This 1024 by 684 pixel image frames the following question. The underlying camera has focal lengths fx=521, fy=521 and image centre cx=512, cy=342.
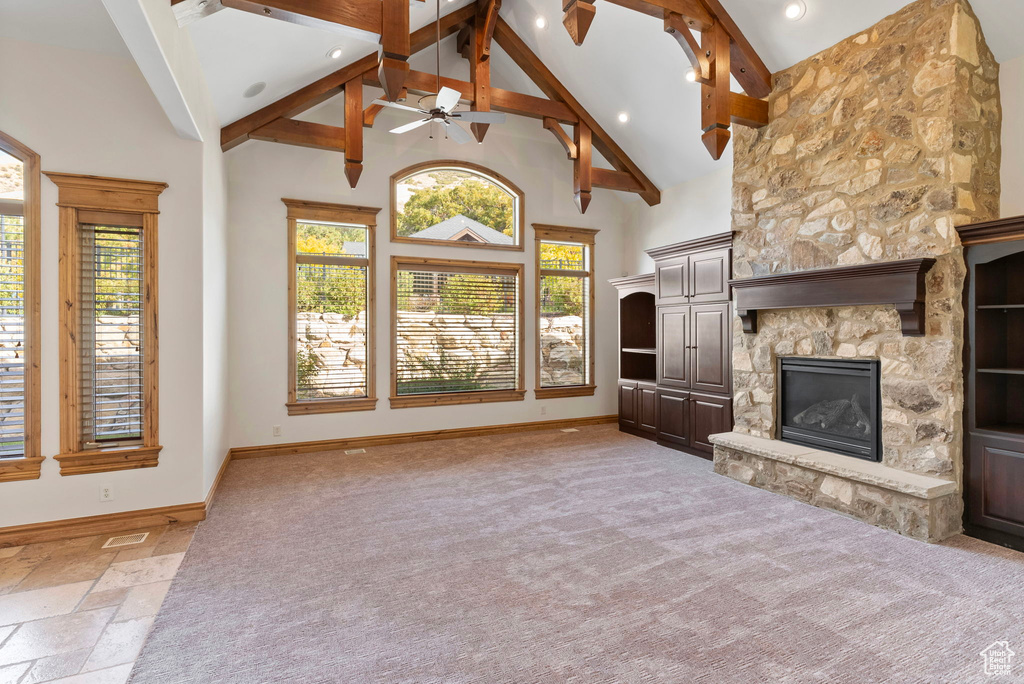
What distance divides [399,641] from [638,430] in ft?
16.0

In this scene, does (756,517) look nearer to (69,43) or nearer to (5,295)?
(5,295)

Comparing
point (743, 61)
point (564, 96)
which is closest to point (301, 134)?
point (564, 96)

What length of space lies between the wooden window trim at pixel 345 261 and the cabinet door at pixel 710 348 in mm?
3677

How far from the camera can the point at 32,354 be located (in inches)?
132

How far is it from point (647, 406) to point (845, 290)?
298cm

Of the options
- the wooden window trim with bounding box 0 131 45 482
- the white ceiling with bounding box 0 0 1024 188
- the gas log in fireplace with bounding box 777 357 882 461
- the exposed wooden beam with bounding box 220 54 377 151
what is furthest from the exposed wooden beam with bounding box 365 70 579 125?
the gas log in fireplace with bounding box 777 357 882 461

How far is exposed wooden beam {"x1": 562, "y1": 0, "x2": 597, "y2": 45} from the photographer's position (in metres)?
3.07

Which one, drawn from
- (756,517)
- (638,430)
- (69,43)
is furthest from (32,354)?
(638,430)

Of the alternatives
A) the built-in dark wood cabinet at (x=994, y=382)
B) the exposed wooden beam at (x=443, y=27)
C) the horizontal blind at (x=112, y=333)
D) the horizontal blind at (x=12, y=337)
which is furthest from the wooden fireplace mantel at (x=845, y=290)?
the horizontal blind at (x=12, y=337)

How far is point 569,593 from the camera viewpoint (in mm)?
2691

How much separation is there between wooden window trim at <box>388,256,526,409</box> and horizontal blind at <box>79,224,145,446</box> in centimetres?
291

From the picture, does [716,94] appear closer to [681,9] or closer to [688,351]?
[681,9]

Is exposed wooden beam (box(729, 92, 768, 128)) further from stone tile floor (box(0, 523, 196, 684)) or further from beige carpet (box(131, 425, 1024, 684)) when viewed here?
stone tile floor (box(0, 523, 196, 684))

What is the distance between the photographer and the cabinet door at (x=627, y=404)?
22.2 feet
